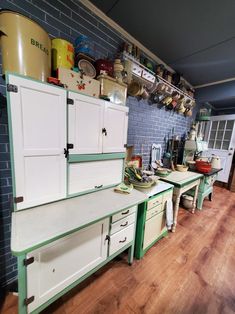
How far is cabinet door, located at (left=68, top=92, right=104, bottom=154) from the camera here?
117 cm

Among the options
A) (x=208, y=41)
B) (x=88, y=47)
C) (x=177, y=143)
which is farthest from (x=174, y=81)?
(x=88, y=47)

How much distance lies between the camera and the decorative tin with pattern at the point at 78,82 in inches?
43.9

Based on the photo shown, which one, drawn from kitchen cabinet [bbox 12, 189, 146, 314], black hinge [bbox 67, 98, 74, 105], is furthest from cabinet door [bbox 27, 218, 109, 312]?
black hinge [bbox 67, 98, 74, 105]

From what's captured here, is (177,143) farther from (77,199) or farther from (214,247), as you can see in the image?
(77,199)

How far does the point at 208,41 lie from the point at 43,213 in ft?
8.73

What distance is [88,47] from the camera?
1338 mm

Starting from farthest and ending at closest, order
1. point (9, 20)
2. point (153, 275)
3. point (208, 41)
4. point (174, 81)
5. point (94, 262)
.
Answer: point (174, 81) < point (208, 41) < point (153, 275) < point (94, 262) < point (9, 20)

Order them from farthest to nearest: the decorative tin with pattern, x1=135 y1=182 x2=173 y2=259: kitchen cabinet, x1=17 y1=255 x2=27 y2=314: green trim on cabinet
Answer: x1=135 y1=182 x2=173 y2=259: kitchen cabinet → the decorative tin with pattern → x1=17 y1=255 x2=27 y2=314: green trim on cabinet

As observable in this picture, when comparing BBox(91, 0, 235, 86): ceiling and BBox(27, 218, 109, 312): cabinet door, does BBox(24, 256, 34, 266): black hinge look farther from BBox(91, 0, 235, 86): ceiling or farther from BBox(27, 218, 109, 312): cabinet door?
BBox(91, 0, 235, 86): ceiling

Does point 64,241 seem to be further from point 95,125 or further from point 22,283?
point 95,125

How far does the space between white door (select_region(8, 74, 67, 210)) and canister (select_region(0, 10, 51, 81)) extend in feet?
0.40

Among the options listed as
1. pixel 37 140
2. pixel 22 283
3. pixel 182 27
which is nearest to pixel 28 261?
pixel 22 283

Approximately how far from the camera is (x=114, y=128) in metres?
1.48

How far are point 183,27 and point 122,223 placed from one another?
2.26 meters
